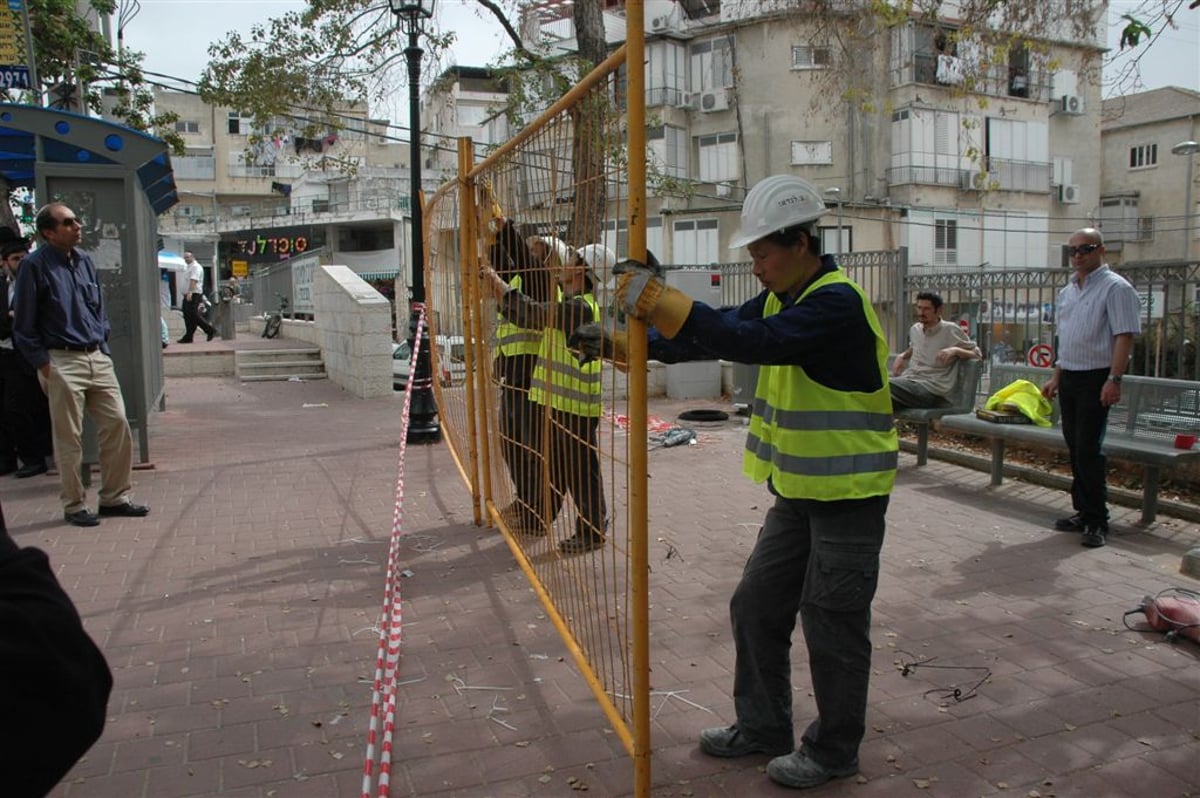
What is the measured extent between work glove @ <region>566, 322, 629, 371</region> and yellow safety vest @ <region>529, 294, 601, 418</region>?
0.65 metres

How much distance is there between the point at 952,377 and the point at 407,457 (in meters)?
5.02

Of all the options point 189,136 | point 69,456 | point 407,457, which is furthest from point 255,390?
point 189,136

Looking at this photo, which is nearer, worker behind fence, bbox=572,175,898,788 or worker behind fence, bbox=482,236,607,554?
worker behind fence, bbox=572,175,898,788

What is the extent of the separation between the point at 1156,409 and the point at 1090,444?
1039 mm

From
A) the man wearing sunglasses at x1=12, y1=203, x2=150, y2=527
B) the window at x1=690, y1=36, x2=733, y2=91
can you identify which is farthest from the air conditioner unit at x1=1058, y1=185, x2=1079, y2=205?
the man wearing sunglasses at x1=12, y1=203, x2=150, y2=527

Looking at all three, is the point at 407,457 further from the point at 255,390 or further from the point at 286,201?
the point at 286,201

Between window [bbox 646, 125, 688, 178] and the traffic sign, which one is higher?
window [bbox 646, 125, 688, 178]

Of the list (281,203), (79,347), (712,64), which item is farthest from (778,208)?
(281,203)

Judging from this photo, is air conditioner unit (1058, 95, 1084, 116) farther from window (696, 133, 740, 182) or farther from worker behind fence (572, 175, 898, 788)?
worker behind fence (572, 175, 898, 788)

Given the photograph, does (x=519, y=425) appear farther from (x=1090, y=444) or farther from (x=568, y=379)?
(x=1090, y=444)

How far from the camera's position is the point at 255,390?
48.9 feet

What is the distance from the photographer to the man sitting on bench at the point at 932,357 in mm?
7852

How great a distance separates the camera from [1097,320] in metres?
5.87

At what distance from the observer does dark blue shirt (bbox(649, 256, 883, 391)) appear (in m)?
2.68
